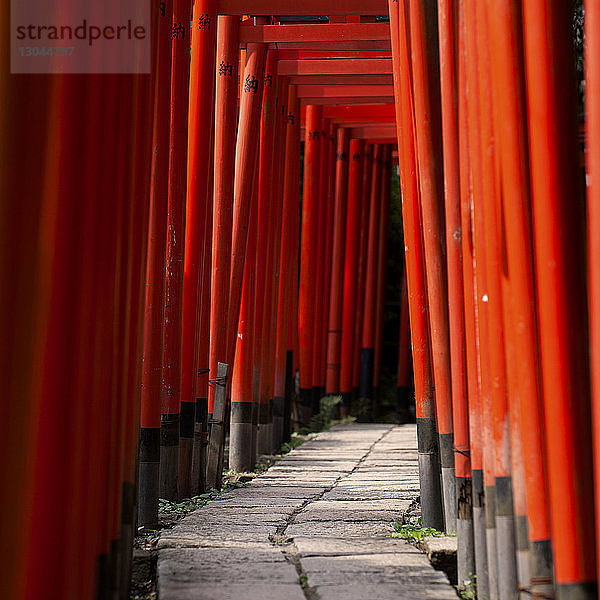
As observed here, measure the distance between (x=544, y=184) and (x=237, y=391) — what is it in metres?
5.68

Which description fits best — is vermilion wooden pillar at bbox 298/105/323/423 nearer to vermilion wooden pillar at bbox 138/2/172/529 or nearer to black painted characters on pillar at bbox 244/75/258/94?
black painted characters on pillar at bbox 244/75/258/94

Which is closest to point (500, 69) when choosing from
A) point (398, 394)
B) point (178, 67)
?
point (178, 67)

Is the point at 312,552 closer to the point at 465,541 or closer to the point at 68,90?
the point at 465,541

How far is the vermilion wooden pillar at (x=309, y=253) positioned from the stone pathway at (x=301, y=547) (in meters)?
6.03

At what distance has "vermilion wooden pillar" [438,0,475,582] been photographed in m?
3.61

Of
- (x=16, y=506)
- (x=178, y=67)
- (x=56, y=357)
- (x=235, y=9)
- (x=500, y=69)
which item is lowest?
(x=16, y=506)

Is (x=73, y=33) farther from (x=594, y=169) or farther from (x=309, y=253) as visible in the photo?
(x=309, y=253)

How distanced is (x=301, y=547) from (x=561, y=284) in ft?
6.55

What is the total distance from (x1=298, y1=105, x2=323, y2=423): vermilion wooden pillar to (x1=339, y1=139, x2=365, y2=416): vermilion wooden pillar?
5.51 feet

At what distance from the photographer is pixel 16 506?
2.94m

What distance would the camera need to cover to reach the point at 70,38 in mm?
3076

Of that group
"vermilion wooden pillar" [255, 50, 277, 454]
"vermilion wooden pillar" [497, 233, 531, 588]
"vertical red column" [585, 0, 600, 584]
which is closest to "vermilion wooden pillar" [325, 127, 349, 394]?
"vermilion wooden pillar" [255, 50, 277, 454]

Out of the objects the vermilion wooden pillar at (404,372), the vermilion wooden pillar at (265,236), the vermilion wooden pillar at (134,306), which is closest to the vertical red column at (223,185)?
the vermilion wooden pillar at (265,236)

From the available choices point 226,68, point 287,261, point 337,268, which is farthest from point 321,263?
point 226,68
